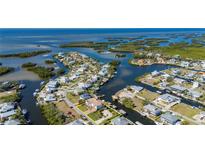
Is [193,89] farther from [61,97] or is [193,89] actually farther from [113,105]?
[61,97]

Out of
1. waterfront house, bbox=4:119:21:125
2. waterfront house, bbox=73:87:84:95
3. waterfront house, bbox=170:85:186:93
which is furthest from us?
waterfront house, bbox=170:85:186:93

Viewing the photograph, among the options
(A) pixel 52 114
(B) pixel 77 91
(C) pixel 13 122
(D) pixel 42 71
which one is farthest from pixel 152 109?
(D) pixel 42 71

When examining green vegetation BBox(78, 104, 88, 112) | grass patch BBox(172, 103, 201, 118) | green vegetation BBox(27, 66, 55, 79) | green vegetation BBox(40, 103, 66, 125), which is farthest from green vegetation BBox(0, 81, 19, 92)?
grass patch BBox(172, 103, 201, 118)

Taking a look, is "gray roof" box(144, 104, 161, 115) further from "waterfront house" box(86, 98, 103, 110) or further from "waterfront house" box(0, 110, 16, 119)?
"waterfront house" box(0, 110, 16, 119)

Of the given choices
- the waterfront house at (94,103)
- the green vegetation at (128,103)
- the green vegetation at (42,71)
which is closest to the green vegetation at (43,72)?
the green vegetation at (42,71)

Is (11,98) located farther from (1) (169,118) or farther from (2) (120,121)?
(1) (169,118)

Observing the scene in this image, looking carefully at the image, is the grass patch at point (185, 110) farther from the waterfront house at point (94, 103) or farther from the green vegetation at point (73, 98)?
the green vegetation at point (73, 98)
